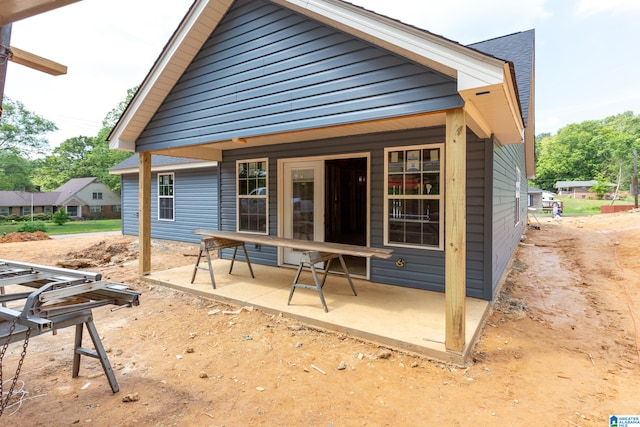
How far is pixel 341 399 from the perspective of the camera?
2406 millimetres

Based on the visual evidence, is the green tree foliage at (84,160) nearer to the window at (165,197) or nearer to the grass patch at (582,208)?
the window at (165,197)

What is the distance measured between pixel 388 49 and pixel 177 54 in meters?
3.41

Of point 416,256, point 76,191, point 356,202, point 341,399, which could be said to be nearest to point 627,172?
point 356,202

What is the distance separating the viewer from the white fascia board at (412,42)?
2627mm

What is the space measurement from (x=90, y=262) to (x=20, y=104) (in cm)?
3268

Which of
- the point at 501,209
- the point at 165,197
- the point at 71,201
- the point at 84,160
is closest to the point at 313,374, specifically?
the point at 501,209

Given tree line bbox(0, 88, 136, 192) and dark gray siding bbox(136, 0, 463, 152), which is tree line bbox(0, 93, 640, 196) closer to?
tree line bbox(0, 88, 136, 192)

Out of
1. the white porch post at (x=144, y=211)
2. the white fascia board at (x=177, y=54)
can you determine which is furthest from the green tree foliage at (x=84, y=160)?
the white fascia board at (x=177, y=54)

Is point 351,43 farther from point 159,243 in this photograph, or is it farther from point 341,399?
point 159,243

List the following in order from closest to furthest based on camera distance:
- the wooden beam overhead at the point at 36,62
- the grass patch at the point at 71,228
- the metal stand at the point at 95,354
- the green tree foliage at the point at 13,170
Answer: the wooden beam overhead at the point at 36,62
the metal stand at the point at 95,354
the grass patch at the point at 71,228
the green tree foliage at the point at 13,170

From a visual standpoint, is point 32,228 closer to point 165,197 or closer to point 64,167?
point 165,197

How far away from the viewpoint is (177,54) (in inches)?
189

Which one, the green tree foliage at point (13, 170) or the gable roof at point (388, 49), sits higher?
the green tree foliage at point (13, 170)

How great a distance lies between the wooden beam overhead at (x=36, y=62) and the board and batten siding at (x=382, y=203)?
13.2 ft
